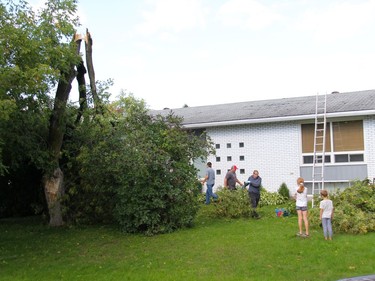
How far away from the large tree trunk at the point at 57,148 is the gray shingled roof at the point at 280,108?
728 cm

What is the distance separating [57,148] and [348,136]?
10.8 m

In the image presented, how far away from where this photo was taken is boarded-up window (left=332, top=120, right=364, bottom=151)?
17.3 metres

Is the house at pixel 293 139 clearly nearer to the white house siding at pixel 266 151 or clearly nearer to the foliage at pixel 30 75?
the white house siding at pixel 266 151

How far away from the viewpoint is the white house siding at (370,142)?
16.9 meters

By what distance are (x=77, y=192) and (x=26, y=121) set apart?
3.51 m

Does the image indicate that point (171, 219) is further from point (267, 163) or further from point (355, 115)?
point (355, 115)

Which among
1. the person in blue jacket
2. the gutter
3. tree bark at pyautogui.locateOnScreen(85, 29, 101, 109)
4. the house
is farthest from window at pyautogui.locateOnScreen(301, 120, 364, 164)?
tree bark at pyautogui.locateOnScreen(85, 29, 101, 109)

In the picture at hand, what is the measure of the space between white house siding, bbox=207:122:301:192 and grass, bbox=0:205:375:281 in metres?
5.42

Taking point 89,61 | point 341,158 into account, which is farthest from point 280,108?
point 89,61

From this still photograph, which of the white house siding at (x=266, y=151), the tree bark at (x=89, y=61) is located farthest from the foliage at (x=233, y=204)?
the tree bark at (x=89, y=61)

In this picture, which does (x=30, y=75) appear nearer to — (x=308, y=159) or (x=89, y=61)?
(x=89, y=61)

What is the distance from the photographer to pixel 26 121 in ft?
39.2

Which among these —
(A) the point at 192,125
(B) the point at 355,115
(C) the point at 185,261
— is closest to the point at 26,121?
(C) the point at 185,261

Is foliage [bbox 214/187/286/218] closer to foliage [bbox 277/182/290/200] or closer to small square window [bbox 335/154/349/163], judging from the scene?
foliage [bbox 277/182/290/200]
